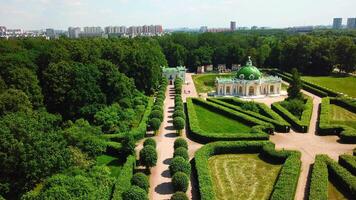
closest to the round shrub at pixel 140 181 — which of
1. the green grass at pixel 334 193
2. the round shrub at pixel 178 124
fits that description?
the green grass at pixel 334 193

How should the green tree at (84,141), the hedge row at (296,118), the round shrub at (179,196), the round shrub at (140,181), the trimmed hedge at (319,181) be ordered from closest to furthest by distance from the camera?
the round shrub at (179,196), the trimmed hedge at (319,181), the round shrub at (140,181), the green tree at (84,141), the hedge row at (296,118)

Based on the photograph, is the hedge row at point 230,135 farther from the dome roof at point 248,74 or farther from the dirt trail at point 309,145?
the dome roof at point 248,74

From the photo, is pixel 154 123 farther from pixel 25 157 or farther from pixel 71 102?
pixel 25 157

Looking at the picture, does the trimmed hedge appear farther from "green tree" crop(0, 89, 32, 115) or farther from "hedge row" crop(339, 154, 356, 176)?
"green tree" crop(0, 89, 32, 115)

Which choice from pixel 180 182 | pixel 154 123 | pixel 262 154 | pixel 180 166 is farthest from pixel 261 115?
pixel 180 182

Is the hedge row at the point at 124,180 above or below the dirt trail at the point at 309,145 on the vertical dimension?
above

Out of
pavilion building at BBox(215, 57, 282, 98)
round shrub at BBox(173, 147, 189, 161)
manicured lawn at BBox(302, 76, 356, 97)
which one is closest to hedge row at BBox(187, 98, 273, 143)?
round shrub at BBox(173, 147, 189, 161)

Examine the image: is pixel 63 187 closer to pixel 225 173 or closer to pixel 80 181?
pixel 80 181

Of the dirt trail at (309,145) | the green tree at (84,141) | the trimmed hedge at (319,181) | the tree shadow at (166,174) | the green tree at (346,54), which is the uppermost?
the green tree at (346,54)
